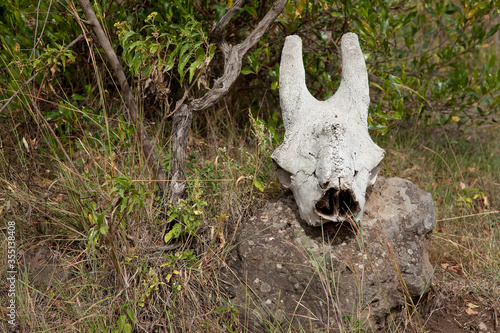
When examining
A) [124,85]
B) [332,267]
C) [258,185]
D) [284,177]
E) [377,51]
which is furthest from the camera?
[377,51]

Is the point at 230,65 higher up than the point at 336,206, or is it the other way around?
the point at 230,65

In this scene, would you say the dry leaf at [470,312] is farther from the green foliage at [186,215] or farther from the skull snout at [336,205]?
the green foliage at [186,215]

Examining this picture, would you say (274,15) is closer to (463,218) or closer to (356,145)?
(356,145)

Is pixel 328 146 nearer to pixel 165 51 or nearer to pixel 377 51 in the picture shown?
pixel 165 51

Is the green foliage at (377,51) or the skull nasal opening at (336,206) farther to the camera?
the green foliage at (377,51)

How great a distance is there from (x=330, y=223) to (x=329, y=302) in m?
0.43

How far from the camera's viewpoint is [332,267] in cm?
248

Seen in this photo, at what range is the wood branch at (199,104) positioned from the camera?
2.95m

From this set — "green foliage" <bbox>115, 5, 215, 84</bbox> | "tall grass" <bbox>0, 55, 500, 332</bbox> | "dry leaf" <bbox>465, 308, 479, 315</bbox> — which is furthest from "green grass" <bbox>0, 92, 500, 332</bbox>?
"green foliage" <bbox>115, 5, 215, 84</bbox>

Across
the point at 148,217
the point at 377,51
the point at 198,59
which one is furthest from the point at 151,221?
the point at 377,51

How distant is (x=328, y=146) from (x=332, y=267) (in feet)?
2.12

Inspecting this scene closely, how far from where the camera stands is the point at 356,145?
274cm

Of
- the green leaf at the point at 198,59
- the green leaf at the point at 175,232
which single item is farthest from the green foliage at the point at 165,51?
the green leaf at the point at 175,232

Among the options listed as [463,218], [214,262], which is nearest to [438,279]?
[463,218]
